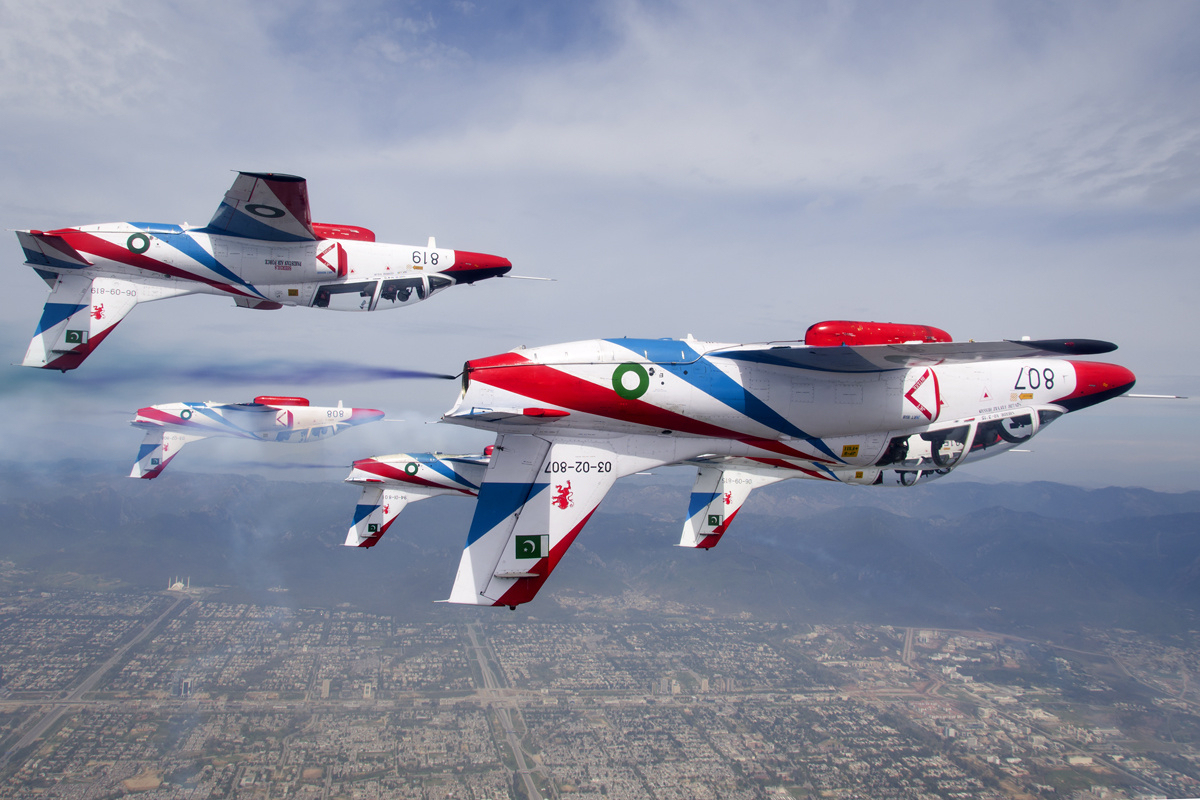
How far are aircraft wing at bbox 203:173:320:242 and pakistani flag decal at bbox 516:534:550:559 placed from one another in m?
10.5

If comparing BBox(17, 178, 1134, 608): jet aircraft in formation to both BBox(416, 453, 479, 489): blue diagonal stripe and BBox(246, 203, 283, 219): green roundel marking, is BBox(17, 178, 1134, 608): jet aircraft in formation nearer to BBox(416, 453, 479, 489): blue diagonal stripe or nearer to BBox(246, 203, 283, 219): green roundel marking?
BBox(246, 203, 283, 219): green roundel marking

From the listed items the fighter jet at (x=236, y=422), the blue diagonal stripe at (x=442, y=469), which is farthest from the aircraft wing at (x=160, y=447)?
the blue diagonal stripe at (x=442, y=469)

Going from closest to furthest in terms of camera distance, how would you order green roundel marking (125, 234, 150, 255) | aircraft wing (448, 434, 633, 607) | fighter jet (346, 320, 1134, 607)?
fighter jet (346, 320, 1134, 607) → aircraft wing (448, 434, 633, 607) → green roundel marking (125, 234, 150, 255)

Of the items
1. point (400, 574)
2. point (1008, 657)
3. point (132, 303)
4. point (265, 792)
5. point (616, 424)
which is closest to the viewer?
point (616, 424)

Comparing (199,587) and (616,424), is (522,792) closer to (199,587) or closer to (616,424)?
(616,424)

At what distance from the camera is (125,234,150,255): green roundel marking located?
1636 cm


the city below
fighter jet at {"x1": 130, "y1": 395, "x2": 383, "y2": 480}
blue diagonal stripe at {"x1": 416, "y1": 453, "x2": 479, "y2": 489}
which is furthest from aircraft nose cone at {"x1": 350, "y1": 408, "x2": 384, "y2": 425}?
the city below

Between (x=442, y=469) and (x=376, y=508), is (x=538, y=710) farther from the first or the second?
(x=442, y=469)

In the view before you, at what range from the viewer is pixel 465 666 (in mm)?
126438

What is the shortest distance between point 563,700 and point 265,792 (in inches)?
1957

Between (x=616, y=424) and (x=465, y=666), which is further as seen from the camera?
(x=465, y=666)

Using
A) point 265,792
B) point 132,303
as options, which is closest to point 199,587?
point 265,792

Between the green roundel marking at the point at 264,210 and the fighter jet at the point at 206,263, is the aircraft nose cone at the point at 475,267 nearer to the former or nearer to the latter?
the fighter jet at the point at 206,263

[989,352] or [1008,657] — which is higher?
[989,352]
